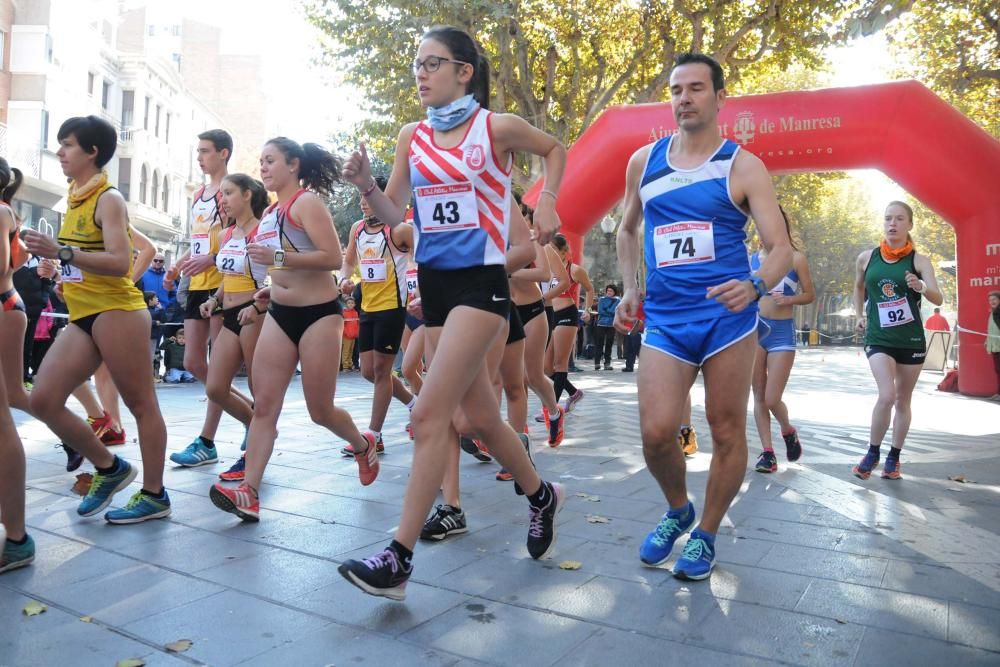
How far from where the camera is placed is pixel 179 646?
2.69 metres

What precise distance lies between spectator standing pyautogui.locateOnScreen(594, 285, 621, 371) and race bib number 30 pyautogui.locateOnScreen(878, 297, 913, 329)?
13557 mm

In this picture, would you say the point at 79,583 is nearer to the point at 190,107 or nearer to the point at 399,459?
the point at 399,459

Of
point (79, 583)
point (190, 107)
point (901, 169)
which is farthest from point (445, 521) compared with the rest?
point (190, 107)

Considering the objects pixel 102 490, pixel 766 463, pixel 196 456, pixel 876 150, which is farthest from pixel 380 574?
pixel 876 150

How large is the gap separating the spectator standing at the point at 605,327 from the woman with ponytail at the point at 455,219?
16.4 metres

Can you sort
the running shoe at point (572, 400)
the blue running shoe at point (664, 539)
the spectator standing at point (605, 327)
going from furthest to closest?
the spectator standing at point (605, 327) → the running shoe at point (572, 400) → the blue running shoe at point (664, 539)

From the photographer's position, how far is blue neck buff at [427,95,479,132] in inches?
135

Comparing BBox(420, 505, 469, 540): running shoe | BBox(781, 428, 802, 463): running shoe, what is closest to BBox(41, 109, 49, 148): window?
BBox(781, 428, 802, 463): running shoe

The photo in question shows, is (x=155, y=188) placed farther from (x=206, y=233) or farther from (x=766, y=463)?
(x=766, y=463)

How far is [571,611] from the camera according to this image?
10.2 ft

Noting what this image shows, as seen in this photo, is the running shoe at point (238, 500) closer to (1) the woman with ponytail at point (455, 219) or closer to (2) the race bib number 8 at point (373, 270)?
(1) the woman with ponytail at point (455, 219)

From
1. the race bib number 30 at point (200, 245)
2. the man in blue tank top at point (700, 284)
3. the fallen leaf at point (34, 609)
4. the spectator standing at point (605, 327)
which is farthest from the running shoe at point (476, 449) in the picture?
the spectator standing at point (605, 327)

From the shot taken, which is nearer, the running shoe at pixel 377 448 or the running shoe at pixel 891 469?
the running shoe at pixel 891 469

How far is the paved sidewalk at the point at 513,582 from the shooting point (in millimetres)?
2752
